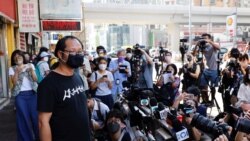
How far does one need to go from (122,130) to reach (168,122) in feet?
2.56

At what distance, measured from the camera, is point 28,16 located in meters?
8.33

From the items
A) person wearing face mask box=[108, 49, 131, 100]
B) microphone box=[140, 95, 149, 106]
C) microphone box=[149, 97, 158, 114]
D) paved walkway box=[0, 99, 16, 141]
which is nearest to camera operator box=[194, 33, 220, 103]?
person wearing face mask box=[108, 49, 131, 100]

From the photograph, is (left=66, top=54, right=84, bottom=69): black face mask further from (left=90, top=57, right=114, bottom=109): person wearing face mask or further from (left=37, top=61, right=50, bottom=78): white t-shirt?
(left=37, top=61, right=50, bottom=78): white t-shirt

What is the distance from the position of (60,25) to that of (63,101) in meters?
7.32

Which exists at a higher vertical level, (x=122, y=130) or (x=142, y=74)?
(x=142, y=74)

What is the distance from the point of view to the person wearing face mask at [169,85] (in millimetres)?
5155

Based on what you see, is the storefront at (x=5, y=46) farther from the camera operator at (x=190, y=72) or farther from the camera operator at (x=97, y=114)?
the camera operator at (x=97, y=114)

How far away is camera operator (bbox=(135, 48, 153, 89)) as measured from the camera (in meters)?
5.79

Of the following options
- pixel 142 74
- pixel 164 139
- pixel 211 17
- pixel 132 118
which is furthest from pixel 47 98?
pixel 211 17

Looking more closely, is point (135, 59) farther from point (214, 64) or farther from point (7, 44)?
point (7, 44)

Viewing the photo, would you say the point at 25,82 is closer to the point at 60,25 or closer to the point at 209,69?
the point at 209,69

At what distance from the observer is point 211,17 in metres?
33.8

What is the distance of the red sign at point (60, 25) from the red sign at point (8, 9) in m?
0.95

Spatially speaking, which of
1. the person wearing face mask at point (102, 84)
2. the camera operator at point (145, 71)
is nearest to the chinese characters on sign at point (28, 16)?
the camera operator at point (145, 71)
